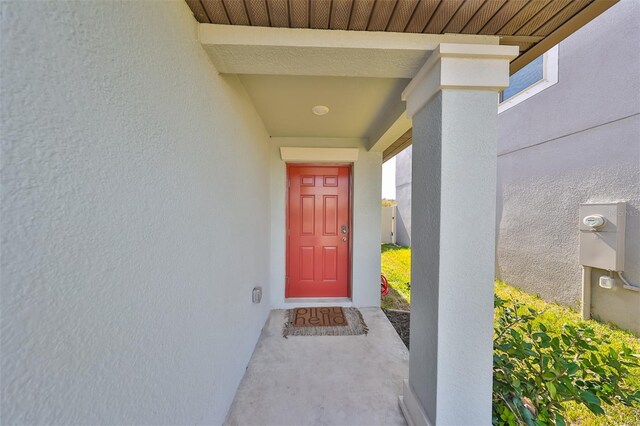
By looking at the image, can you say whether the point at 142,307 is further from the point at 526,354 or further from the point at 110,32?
the point at 526,354

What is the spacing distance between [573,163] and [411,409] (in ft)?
12.1

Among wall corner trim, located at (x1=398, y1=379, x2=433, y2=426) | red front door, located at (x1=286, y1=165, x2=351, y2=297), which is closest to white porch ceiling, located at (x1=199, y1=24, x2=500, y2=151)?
red front door, located at (x1=286, y1=165, x2=351, y2=297)

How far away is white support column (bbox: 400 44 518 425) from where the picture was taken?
1.17 meters

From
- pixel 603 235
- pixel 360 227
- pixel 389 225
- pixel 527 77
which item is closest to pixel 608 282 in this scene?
pixel 603 235

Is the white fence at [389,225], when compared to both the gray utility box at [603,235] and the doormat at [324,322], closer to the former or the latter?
the gray utility box at [603,235]

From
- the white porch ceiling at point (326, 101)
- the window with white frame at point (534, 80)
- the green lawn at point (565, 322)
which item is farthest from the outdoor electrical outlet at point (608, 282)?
the white porch ceiling at point (326, 101)

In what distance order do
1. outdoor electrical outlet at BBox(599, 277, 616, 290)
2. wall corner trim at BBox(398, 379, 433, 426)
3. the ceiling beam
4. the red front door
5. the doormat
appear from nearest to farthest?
the ceiling beam, wall corner trim at BBox(398, 379, 433, 426), the doormat, outdoor electrical outlet at BBox(599, 277, 616, 290), the red front door

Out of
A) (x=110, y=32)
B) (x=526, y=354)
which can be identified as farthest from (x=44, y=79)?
(x=526, y=354)

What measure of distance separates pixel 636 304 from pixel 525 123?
2656mm

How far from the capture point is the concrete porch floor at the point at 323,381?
1.53 meters

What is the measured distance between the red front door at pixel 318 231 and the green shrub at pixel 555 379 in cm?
203

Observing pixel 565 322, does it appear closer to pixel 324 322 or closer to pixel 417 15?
pixel 324 322

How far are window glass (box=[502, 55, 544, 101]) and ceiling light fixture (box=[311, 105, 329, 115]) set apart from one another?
304cm

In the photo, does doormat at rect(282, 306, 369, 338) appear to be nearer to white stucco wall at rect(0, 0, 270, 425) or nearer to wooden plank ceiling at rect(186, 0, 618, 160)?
white stucco wall at rect(0, 0, 270, 425)
